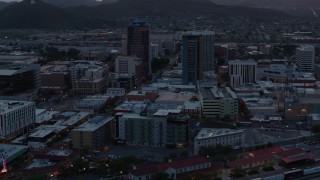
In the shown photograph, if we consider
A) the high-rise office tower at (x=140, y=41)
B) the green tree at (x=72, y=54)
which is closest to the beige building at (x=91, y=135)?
the high-rise office tower at (x=140, y=41)

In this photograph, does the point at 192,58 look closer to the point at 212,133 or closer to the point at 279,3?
the point at 212,133

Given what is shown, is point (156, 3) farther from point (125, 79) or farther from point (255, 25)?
point (125, 79)

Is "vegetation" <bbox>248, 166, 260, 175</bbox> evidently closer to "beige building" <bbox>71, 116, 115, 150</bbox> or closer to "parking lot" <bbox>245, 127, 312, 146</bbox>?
"parking lot" <bbox>245, 127, 312, 146</bbox>

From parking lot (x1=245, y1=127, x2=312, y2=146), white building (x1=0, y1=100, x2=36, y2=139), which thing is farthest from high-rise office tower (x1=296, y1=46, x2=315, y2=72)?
white building (x1=0, y1=100, x2=36, y2=139)

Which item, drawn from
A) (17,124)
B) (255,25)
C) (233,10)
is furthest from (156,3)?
(17,124)

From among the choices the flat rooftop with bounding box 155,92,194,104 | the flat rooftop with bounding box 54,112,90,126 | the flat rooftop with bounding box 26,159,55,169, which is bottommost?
the flat rooftop with bounding box 26,159,55,169

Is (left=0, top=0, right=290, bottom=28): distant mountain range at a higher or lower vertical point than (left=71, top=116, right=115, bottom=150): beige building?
higher
